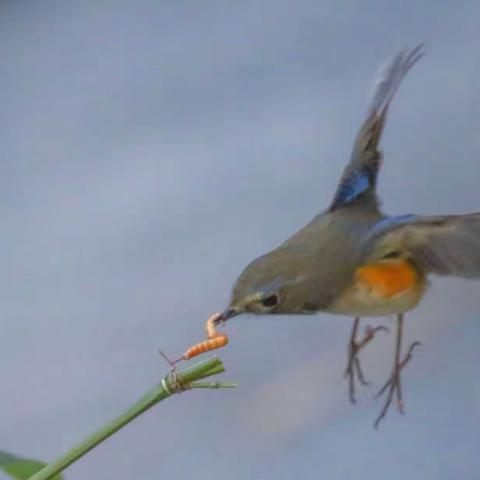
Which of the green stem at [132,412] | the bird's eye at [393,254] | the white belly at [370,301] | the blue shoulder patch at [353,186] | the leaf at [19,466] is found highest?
the blue shoulder patch at [353,186]

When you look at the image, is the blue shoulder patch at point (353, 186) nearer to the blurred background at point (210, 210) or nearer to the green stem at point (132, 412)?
the green stem at point (132, 412)

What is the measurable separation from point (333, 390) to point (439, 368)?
0.11 m

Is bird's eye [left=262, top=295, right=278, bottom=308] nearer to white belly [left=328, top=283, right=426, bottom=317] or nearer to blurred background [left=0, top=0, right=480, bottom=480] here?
white belly [left=328, top=283, right=426, bottom=317]

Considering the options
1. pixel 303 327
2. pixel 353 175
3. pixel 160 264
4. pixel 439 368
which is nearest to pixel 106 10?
pixel 160 264

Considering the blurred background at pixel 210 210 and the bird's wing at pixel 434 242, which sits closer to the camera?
the bird's wing at pixel 434 242

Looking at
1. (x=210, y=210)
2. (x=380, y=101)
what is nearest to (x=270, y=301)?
(x=380, y=101)

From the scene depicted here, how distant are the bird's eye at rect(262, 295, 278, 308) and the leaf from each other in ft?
0.41

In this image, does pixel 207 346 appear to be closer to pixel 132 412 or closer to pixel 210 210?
pixel 132 412

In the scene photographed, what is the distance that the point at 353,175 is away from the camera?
0.45 meters

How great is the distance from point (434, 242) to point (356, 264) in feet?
0.12

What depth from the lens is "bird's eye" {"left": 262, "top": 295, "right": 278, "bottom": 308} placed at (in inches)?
16.0

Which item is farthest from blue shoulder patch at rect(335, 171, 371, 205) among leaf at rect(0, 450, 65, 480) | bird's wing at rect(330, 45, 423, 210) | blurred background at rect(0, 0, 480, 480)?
blurred background at rect(0, 0, 480, 480)

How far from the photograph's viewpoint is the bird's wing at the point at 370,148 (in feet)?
1.48

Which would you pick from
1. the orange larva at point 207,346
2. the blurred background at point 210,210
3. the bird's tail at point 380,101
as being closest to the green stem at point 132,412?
the orange larva at point 207,346
